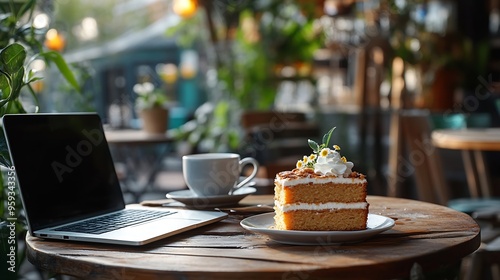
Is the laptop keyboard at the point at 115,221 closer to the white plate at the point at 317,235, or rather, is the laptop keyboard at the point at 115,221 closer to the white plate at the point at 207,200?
the white plate at the point at 207,200

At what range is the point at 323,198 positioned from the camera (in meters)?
1.27

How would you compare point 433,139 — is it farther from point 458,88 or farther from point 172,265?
point 458,88

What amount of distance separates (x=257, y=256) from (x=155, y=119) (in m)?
3.88

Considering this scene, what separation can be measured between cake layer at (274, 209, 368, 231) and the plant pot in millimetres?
3722

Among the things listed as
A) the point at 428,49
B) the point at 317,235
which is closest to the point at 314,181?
the point at 317,235

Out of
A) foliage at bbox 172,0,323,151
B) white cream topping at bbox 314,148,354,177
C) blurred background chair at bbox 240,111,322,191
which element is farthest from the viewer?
foliage at bbox 172,0,323,151

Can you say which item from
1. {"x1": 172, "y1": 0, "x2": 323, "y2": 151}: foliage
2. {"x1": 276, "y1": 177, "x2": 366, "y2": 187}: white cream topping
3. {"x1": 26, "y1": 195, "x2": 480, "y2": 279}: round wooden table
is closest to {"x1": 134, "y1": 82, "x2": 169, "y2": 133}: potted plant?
{"x1": 172, "y1": 0, "x2": 323, "y2": 151}: foliage

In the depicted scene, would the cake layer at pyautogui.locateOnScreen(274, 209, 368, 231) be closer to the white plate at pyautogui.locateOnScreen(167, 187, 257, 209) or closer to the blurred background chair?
the white plate at pyautogui.locateOnScreen(167, 187, 257, 209)

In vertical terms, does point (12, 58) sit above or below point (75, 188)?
above

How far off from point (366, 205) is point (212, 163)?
18.2 inches

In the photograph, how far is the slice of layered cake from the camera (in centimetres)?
125

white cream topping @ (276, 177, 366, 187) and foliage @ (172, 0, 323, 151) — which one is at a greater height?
foliage @ (172, 0, 323, 151)

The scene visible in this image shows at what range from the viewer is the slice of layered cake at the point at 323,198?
1.25 metres

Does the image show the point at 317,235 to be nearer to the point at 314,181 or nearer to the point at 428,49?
the point at 314,181
